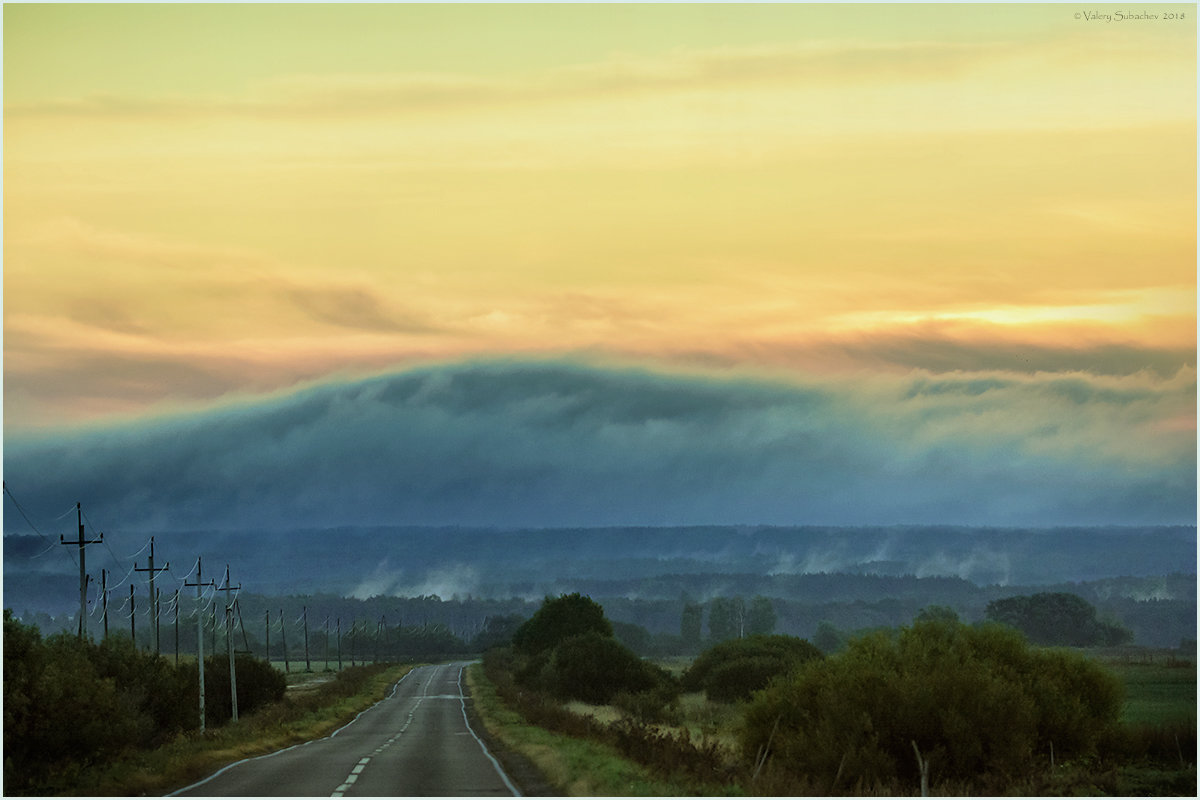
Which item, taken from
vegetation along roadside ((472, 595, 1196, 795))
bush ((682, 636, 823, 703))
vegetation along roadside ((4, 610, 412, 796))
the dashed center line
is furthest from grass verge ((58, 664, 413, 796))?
A: bush ((682, 636, 823, 703))

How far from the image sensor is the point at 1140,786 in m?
31.3

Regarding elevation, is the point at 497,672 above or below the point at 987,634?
below

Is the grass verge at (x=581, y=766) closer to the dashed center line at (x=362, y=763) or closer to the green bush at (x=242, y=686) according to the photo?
the dashed center line at (x=362, y=763)

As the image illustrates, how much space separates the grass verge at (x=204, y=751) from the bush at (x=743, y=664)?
26043mm

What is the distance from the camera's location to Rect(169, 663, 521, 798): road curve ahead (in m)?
29.1

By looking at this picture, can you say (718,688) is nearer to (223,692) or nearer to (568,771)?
(223,692)

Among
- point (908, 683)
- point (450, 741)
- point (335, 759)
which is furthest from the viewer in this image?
point (450, 741)

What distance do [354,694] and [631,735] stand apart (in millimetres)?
80606

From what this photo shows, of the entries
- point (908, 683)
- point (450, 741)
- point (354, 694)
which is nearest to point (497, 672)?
point (354, 694)

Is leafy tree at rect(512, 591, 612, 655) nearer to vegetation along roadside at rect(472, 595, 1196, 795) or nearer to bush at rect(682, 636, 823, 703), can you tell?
bush at rect(682, 636, 823, 703)

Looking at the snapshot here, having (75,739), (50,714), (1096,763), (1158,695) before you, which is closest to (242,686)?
(1158,695)

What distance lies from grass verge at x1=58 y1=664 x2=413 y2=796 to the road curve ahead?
914 mm

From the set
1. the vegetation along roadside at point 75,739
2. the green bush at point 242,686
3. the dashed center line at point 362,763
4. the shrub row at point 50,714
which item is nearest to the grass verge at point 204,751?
the vegetation along roadside at point 75,739

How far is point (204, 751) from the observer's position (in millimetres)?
40344
